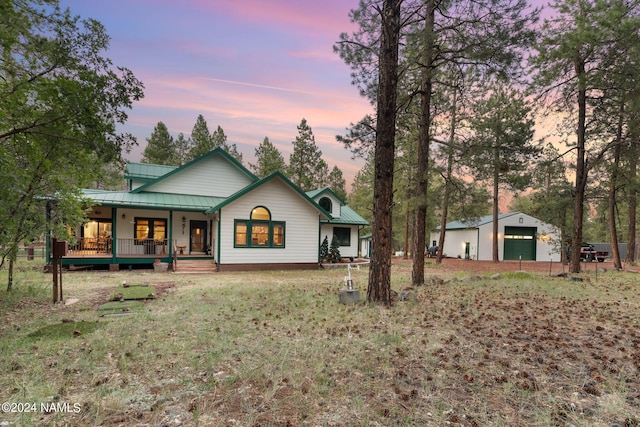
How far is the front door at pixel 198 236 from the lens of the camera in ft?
57.3

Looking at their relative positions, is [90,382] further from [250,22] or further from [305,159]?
[305,159]

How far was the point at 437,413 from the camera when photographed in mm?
2643

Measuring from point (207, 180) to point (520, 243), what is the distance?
82.0 feet

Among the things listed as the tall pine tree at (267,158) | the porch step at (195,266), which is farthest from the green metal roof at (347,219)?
the tall pine tree at (267,158)

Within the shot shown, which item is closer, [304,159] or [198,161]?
[198,161]

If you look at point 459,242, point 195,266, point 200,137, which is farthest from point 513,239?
point 200,137

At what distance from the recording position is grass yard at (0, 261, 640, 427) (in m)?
2.65

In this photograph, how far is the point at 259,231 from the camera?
595 inches

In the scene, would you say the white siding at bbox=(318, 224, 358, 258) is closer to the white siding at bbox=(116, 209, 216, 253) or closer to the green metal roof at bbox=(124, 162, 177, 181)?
the white siding at bbox=(116, 209, 216, 253)

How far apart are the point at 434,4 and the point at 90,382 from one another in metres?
10.1

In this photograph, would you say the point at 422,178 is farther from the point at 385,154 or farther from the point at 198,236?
the point at 198,236

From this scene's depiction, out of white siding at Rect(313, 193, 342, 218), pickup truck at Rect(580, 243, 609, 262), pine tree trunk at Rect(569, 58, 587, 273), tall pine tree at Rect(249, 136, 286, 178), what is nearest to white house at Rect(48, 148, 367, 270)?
white siding at Rect(313, 193, 342, 218)

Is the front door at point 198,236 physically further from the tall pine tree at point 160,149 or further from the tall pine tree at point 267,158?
the tall pine tree at point 160,149

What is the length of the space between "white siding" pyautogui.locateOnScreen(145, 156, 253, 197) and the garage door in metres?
21.5
